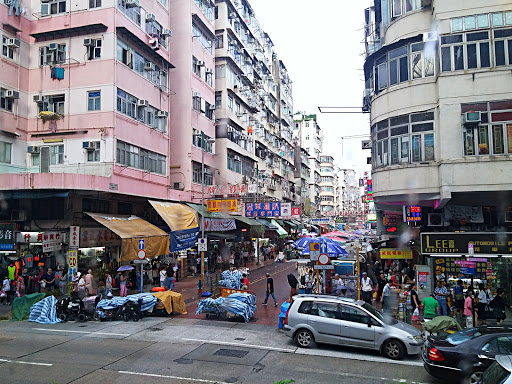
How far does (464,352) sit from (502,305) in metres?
7.08

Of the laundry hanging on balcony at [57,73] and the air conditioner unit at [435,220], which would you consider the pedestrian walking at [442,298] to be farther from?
the laundry hanging on balcony at [57,73]

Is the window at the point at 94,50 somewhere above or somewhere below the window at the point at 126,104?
above

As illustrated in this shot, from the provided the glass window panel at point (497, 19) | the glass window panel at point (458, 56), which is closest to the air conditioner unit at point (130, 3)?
the glass window panel at point (458, 56)

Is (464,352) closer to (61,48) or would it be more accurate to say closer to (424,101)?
(424,101)

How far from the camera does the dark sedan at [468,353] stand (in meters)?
9.02

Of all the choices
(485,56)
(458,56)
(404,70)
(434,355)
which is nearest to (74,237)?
(404,70)

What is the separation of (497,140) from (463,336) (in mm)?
9149

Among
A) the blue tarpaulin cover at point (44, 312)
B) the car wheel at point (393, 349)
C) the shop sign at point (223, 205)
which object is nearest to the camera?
the car wheel at point (393, 349)

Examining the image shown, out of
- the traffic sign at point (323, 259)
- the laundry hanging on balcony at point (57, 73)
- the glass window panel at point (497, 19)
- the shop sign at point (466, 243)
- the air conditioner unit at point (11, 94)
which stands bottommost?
the traffic sign at point (323, 259)

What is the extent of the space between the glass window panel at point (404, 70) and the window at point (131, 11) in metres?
15.3

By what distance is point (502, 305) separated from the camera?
1502cm

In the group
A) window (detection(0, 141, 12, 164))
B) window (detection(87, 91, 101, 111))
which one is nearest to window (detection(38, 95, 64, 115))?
window (detection(87, 91, 101, 111))

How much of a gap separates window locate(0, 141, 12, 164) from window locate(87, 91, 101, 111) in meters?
4.50

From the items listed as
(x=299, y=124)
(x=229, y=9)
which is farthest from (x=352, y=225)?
(x=229, y=9)
